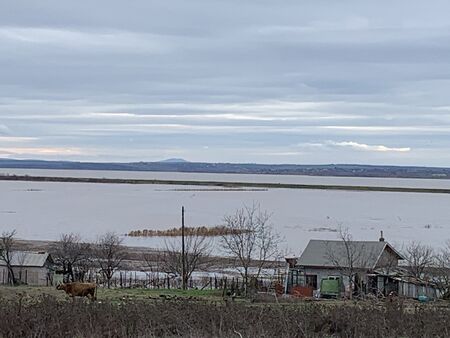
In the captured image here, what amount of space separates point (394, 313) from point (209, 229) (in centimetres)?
4768

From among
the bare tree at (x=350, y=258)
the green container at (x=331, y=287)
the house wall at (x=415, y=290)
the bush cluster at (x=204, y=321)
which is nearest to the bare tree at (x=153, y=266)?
the green container at (x=331, y=287)

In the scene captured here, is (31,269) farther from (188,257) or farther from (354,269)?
(354,269)

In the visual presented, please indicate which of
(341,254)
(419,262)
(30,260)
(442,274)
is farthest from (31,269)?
(442,274)

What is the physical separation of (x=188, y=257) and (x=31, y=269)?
753cm

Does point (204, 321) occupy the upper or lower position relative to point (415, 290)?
upper

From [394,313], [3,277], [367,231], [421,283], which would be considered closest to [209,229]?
[367,231]

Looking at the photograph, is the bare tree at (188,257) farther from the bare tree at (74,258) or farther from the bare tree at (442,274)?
the bare tree at (442,274)

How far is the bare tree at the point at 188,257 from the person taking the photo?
38.8m

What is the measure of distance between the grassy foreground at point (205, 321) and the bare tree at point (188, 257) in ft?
72.7

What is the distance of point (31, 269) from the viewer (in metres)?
36.9

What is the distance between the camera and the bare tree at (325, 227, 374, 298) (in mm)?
32906

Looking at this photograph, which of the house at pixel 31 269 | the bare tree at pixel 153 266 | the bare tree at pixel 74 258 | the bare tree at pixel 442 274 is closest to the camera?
the bare tree at pixel 442 274

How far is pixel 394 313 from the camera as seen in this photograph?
10.2 metres

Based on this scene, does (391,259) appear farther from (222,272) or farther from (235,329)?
(235,329)
